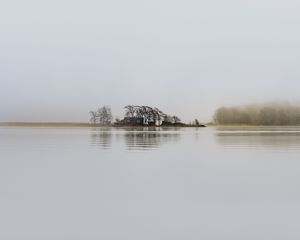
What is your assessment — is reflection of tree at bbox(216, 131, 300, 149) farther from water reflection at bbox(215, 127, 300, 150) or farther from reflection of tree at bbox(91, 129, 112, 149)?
reflection of tree at bbox(91, 129, 112, 149)

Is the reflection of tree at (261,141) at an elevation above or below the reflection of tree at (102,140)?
below

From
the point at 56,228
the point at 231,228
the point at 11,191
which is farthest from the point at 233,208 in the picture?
the point at 11,191

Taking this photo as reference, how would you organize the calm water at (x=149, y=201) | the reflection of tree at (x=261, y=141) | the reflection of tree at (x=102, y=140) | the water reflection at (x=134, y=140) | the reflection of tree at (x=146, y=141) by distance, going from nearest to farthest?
the calm water at (x=149, y=201)
the reflection of tree at (x=146, y=141)
the water reflection at (x=134, y=140)
the reflection of tree at (x=261, y=141)
the reflection of tree at (x=102, y=140)

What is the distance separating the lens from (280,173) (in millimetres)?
6715

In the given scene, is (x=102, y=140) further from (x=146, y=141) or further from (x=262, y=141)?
(x=262, y=141)

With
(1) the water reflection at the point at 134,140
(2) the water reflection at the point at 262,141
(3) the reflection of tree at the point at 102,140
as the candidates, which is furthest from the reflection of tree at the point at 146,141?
(2) the water reflection at the point at 262,141

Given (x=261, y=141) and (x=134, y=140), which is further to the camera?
(x=134, y=140)

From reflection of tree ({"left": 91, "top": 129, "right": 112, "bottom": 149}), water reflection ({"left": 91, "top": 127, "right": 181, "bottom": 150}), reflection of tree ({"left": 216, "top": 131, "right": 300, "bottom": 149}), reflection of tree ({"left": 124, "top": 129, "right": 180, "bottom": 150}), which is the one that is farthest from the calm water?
reflection of tree ({"left": 91, "top": 129, "right": 112, "bottom": 149})

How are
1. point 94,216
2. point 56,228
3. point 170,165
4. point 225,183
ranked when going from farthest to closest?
point 170,165 → point 225,183 → point 94,216 → point 56,228

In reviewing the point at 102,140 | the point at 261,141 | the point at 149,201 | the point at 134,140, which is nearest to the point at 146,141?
the point at 134,140

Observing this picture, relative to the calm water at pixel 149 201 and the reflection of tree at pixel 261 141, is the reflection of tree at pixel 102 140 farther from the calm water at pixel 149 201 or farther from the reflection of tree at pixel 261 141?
the calm water at pixel 149 201

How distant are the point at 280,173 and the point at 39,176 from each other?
4.12 metres

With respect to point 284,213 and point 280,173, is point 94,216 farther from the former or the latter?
point 280,173

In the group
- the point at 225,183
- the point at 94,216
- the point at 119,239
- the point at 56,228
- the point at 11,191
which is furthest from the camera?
the point at 225,183
